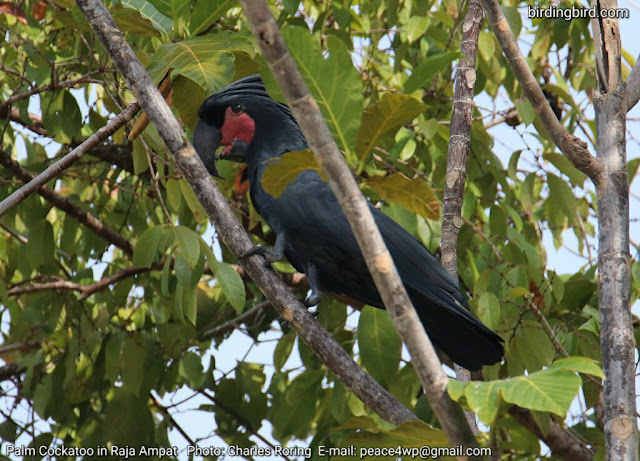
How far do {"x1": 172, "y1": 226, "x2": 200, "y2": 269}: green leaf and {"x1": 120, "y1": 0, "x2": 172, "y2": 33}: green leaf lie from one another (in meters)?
0.54

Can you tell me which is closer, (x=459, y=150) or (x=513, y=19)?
(x=459, y=150)

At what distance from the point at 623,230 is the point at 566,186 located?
124cm

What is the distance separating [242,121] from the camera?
238 centimetres

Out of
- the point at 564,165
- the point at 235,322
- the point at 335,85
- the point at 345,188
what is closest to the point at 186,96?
the point at 335,85

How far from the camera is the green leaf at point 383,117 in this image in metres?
1.27

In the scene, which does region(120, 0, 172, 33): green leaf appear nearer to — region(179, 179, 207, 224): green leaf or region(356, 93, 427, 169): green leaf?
region(179, 179, 207, 224): green leaf

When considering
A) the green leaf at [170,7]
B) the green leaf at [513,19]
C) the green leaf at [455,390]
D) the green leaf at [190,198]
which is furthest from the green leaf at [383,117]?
the green leaf at [513,19]

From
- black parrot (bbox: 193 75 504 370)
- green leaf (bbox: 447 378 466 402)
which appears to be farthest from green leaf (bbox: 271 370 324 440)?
green leaf (bbox: 447 378 466 402)

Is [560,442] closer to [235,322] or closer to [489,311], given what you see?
[489,311]

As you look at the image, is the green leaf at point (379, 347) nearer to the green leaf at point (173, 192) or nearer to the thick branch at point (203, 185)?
the thick branch at point (203, 185)

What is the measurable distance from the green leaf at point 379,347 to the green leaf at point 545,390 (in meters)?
1.19

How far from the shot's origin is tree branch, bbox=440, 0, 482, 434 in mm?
2174

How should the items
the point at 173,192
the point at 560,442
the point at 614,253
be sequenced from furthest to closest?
the point at 560,442 < the point at 173,192 < the point at 614,253

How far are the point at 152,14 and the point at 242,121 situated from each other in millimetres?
431
